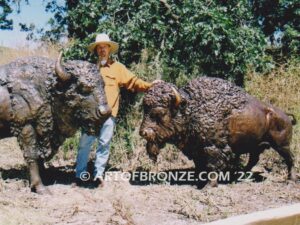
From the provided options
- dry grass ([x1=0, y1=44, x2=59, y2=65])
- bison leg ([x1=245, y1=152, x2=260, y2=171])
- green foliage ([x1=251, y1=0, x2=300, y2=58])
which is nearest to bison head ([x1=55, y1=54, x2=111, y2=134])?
bison leg ([x1=245, y1=152, x2=260, y2=171])

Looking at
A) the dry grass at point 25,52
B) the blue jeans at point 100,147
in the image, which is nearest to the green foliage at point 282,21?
the dry grass at point 25,52

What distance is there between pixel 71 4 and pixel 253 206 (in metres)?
6.66

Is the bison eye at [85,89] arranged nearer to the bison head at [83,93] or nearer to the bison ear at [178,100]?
the bison head at [83,93]

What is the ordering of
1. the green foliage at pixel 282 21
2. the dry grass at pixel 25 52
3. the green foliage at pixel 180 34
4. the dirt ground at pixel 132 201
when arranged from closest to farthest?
the dirt ground at pixel 132 201
the green foliage at pixel 180 34
the dry grass at pixel 25 52
the green foliage at pixel 282 21

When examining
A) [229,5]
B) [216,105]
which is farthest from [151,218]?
[229,5]

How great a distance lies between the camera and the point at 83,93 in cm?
559

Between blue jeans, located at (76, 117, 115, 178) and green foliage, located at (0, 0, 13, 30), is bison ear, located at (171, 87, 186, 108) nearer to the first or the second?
blue jeans, located at (76, 117, 115, 178)

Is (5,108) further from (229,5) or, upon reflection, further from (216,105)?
(229,5)

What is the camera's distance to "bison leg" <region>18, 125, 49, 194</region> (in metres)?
5.70

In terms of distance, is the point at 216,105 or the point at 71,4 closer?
the point at 216,105

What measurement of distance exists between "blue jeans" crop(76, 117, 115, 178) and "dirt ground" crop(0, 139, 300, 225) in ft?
0.77

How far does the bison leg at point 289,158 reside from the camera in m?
6.28

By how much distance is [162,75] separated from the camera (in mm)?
8977

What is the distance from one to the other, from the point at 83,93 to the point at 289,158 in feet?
9.05
